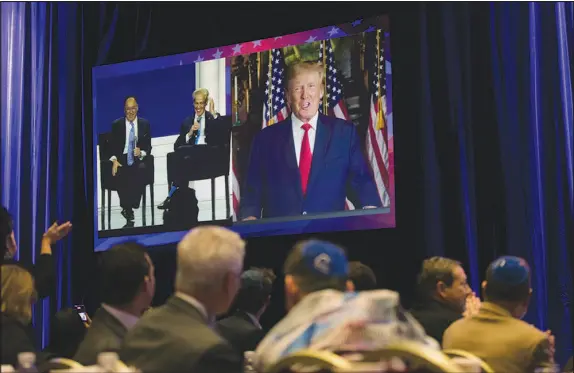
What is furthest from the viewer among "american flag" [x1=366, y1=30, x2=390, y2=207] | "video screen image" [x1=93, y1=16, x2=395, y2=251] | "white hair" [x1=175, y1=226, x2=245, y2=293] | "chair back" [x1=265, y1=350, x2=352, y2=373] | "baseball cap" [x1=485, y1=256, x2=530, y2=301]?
"video screen image" [x1=93, y1=16, x2=395, y2=251]

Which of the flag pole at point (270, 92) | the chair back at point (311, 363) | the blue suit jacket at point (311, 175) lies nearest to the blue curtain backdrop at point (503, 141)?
the blue suit jacket at point (311, 175)

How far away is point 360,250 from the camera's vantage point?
6.43m

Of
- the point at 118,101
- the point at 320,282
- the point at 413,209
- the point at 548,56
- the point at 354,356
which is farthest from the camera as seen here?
the point at 118,101

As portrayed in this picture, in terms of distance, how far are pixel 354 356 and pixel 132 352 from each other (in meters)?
0.70

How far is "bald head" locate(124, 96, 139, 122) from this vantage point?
290 inches

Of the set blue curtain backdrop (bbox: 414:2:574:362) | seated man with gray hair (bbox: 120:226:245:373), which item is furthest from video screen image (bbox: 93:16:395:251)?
seated man with gray hair (bbox: 120:226:245:373)

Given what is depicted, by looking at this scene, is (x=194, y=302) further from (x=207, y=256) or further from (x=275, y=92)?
(x=275, y=92)

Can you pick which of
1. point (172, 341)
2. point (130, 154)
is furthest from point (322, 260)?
point (130, 154)

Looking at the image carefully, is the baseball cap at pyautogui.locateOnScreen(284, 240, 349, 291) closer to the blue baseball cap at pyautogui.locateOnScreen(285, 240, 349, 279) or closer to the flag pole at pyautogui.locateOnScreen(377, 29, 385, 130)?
the blue baseball cap at pyautogui.locateOnScreen(285, 240, 349, 279)

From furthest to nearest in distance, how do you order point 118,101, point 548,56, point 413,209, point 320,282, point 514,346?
point 118,101
point 413,209
point 548,56
point 514,346
point 320,282

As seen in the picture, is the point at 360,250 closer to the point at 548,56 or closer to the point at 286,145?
the point at 286,145

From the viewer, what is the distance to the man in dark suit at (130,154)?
7.22m

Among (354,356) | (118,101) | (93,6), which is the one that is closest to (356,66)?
(118,101)

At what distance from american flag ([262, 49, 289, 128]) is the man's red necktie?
25cm
